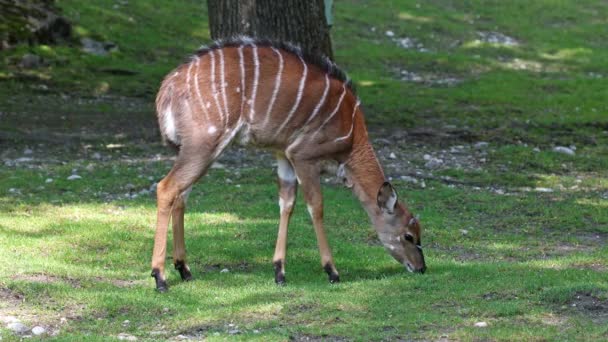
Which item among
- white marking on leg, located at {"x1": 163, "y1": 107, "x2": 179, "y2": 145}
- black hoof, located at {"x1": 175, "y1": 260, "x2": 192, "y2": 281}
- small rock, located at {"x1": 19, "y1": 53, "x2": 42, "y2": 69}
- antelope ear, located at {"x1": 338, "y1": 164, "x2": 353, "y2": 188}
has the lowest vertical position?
small rock, located at {"x1": 19, "y1": 53, "x2": 42, "y2": 69}

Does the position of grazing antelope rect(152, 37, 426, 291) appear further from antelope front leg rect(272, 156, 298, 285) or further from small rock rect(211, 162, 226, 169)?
small rock rect(211, 162, 226, 169)

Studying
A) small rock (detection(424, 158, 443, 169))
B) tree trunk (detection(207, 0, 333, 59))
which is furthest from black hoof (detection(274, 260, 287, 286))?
small rock (detection(424, 158, 443, 169))

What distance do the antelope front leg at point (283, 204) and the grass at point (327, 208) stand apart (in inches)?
8.0

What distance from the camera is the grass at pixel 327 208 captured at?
7109 millimetres

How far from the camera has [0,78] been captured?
17.9m

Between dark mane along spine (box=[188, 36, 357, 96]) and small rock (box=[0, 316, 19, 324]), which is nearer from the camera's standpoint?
small rock (box=[0, 316, 19, 324])

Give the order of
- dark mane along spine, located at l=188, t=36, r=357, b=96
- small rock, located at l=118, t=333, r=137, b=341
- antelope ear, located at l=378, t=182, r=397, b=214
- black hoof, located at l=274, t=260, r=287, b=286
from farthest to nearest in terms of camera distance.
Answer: dark mane along spine, located at l=188, t=36, r=357, b=96, antelope ear, located at l=378, t=182, r=397, b=214, black hoof, located at l=274, t=260, r=287, b=286, small rock, located at l=118, t=333, r=137, b=341

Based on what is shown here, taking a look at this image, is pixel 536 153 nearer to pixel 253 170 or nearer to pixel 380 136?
pixel 380 136

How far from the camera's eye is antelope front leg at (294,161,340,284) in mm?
8453

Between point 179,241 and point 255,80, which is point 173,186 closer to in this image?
point 179,241

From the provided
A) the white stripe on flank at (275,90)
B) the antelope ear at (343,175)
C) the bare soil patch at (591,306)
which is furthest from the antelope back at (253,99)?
the bare soil patch at (591,306)

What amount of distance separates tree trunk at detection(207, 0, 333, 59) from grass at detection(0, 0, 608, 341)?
1788mm

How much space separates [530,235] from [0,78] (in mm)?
10704

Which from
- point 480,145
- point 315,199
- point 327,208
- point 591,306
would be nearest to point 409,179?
point 327,208
